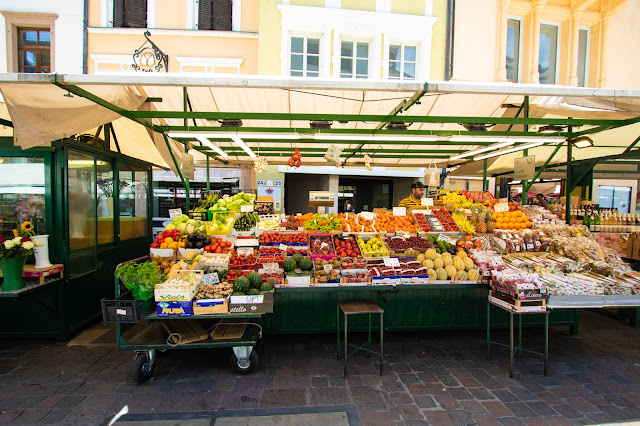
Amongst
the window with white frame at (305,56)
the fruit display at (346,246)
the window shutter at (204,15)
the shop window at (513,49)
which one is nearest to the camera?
the fruit display at (346,246)

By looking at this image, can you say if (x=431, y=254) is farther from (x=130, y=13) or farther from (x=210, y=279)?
(x=130, y=13)

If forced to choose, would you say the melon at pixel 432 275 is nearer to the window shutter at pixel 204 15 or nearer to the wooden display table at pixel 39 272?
the wooden display table at pixel 39 272

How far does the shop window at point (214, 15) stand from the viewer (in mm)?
10102

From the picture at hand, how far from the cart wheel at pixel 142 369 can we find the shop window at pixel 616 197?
1510 centimetres

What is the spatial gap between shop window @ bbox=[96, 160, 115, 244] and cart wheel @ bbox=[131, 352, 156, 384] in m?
2.95

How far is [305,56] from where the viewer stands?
10172 mm

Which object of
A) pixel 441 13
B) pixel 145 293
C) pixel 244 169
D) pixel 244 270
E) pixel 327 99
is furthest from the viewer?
pixel 244 169

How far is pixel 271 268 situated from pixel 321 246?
110 centimetres

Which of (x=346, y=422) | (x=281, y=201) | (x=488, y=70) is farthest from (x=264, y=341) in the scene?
(x=488, y=70)

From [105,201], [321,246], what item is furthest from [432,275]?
[105,201]

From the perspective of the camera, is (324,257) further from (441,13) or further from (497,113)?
(441,13)

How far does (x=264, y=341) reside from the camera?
15.3 ft

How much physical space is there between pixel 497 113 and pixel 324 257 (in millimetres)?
4417

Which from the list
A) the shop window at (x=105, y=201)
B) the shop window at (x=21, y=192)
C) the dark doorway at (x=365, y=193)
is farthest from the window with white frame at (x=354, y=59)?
the shop window at (x=21, y=192)
